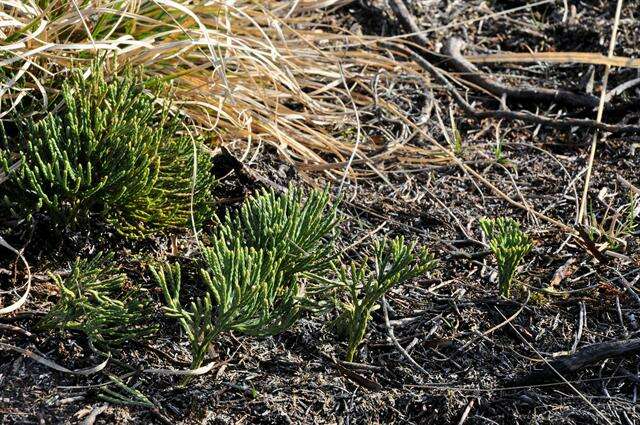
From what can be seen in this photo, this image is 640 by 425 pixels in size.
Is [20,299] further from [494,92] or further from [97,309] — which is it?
[494,92]

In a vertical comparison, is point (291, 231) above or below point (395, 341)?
above

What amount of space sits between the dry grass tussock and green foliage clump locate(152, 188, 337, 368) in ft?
1.36

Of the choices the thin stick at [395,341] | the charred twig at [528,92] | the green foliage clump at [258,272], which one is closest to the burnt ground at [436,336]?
the thin stick at [395,341]

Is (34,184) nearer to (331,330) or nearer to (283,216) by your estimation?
(283,216)

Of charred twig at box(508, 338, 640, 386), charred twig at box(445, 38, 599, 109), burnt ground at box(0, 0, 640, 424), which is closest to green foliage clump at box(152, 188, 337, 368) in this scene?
burnt ground at box(0, 0, 640, 424)

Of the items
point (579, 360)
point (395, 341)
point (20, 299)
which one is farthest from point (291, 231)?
point (579, 360)

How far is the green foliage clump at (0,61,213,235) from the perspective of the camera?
2.47m

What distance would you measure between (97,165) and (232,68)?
99 cm

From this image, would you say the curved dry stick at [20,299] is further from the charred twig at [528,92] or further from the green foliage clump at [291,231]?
the charred twig at [528,92]

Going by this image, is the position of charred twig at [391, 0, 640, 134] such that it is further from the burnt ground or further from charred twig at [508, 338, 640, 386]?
charred twig at [508, 338, 640, 386]

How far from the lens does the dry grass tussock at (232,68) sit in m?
2.85

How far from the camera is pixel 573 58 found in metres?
3.54

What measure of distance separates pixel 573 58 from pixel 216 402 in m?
2.06

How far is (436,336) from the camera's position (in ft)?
8.55
